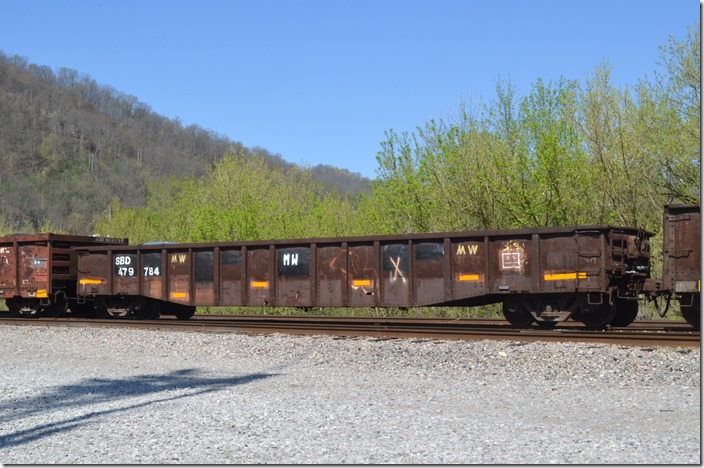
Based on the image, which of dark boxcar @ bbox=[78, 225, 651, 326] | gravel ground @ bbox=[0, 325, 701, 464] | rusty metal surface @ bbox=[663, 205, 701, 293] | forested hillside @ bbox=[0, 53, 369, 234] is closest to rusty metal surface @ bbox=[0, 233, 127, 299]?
dark boxcar @ bbox=[78, 225, 651, 326]

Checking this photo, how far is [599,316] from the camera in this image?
15297 millimetres

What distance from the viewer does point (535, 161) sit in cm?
2548

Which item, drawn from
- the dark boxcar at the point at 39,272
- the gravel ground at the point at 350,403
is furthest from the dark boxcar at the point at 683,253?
the dark boxcar at the point at 39,272

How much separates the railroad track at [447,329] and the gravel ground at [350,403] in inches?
31.4

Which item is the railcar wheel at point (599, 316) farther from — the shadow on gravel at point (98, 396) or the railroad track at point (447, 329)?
the shadow on gravel at point (98, 396)

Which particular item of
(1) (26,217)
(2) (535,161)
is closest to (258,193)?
(2) (535,161)

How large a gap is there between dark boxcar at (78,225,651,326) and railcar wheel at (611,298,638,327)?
2 cm

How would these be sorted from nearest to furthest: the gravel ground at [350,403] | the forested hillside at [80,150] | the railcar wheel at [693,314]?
the gravel ground at [350,403] < the railcar wheel at [693,314] < the forested hillside at [80,150]

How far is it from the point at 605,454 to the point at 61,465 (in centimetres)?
455

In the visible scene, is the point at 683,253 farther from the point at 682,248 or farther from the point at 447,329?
the point at 447,329

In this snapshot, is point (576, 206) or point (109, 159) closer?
point (576, 206)

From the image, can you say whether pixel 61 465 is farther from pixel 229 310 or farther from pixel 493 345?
pixel 229 310

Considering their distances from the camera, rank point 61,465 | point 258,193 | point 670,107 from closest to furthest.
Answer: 1. point 61,465
2. point 670,107
3. point 258,193

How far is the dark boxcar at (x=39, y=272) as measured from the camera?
21422mm
